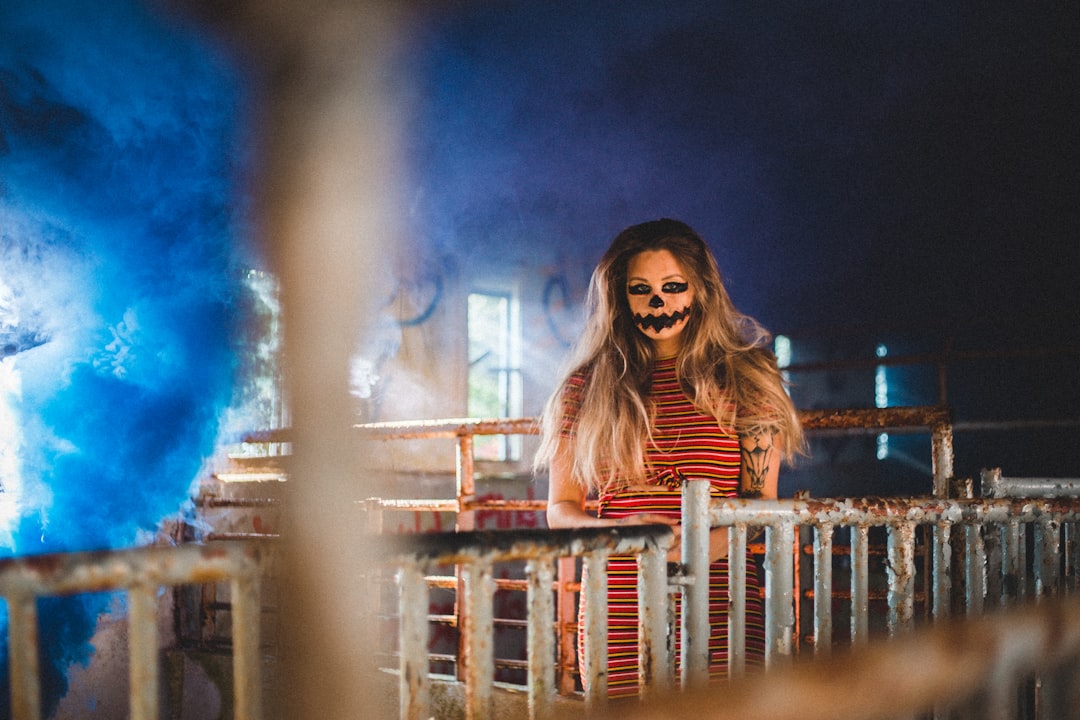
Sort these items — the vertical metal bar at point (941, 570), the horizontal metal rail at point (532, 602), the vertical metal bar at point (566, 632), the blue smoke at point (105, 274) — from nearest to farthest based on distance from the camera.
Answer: the horizontal metal rail at point (532, 602) < the vertical metal bar at point (941, 570) < the vertical metal bar at point (566, 632) < the blue smoke at point (105, 274)

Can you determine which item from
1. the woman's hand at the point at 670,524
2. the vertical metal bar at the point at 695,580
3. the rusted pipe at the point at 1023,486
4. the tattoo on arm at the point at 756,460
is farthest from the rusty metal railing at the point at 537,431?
the vertical metal bar at the point at 695,580

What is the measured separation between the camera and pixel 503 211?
11.5 meters

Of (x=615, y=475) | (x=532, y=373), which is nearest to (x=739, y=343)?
(x=615, y=475)

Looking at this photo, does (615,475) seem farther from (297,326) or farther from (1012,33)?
(1012,33)

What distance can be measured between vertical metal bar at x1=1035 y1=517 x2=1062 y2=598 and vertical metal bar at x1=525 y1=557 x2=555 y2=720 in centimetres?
211

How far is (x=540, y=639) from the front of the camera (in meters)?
1.53

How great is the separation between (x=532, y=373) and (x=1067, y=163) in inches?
298

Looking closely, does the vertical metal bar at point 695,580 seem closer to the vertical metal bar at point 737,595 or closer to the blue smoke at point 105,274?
the vertical metal bar at point 737,595

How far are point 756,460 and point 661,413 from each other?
0.32 m

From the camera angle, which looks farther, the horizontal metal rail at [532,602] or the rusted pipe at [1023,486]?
the rusted pipe at [1023,486]

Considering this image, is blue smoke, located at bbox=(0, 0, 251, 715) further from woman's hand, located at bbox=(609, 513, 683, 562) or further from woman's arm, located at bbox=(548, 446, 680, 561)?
woman's hand, located at bbox=(609, 513, 683, 562)

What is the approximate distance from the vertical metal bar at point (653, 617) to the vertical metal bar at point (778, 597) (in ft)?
1.22

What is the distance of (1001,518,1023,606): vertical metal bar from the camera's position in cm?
275

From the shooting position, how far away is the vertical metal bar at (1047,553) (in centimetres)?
279
